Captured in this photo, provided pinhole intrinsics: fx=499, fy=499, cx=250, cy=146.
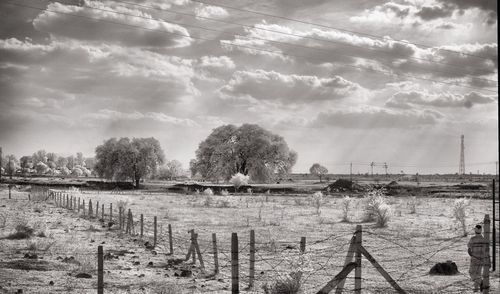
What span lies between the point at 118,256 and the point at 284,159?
225ft

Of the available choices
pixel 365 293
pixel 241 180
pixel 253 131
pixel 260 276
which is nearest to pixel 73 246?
pixel 260 276

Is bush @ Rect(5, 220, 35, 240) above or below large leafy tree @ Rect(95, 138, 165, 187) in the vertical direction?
below

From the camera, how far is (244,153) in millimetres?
82562

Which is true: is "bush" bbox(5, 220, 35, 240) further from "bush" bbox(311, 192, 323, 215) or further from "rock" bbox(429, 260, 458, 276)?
"bush" bbox(311, 192, 323, 215)

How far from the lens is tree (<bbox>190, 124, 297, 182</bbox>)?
80938 millimetres

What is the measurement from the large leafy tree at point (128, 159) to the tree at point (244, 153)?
11.2 metres

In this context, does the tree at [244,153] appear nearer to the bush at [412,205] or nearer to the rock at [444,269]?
the bush at [412,205]

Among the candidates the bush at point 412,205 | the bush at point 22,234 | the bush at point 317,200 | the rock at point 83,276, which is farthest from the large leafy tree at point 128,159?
the rock at point 83,276

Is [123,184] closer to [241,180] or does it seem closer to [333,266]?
[241,180]

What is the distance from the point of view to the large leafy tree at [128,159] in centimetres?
8944

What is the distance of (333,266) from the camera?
1538 centimetres

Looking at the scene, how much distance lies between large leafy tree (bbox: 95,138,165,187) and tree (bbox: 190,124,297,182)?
11204 millimetres

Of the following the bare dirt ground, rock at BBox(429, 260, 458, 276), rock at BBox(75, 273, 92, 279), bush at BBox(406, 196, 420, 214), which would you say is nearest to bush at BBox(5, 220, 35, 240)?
the bare dirt ground

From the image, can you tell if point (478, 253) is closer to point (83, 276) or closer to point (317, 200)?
point (83, 276)
